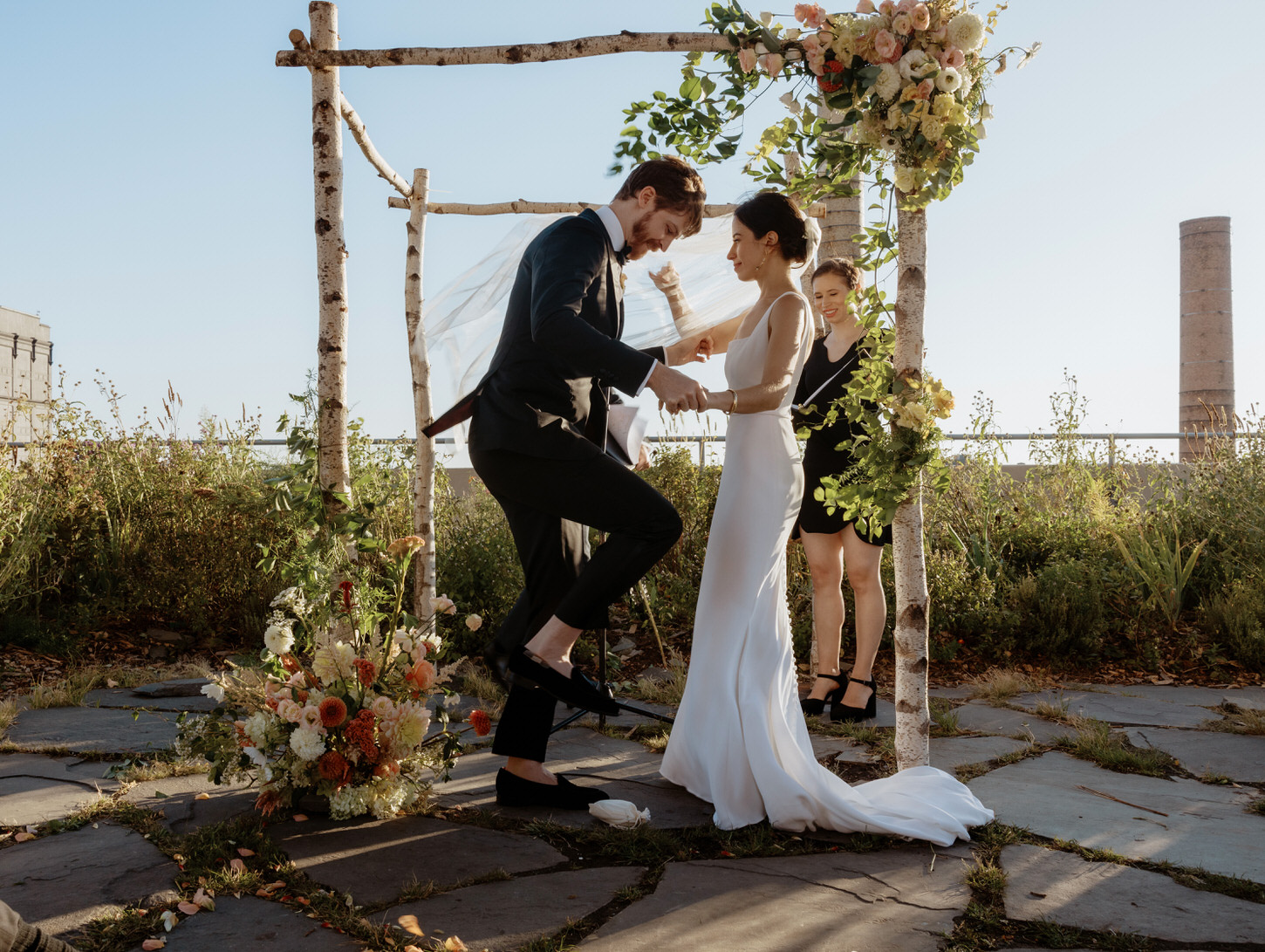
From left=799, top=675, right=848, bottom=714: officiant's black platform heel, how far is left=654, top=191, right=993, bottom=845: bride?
1.18 metres

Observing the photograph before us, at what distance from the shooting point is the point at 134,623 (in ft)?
20.4

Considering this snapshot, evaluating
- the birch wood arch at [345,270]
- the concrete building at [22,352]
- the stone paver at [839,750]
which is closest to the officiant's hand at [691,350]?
the birch wood arch at [345,270]

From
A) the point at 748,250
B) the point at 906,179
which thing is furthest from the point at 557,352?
the point at 906,179

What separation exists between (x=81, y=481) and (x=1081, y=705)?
642cm

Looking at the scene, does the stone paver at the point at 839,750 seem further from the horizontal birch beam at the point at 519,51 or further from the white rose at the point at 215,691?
the horizontal birch beam at the point at 519,51

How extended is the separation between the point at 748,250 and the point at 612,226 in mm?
605

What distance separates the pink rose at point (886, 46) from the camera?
2641mm

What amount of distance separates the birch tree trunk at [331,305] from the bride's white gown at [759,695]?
1.32m

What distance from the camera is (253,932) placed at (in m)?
1.98

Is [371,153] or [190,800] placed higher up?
[371,153]

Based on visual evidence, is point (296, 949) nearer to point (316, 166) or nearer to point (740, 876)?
point (740, 876)

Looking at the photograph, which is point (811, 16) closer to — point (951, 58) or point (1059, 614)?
point (951, 58)

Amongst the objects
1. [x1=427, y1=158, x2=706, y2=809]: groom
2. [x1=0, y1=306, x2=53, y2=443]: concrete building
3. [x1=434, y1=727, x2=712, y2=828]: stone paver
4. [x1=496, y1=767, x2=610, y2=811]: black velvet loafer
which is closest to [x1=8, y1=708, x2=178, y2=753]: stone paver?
[x1=434, y1=727, x2=712, y2=828]: stone paver

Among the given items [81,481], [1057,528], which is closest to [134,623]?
[81,481]
